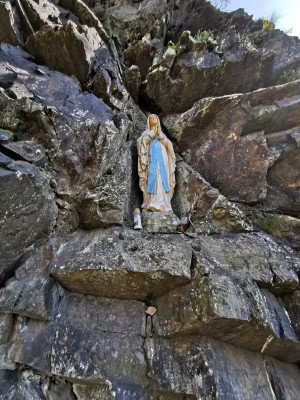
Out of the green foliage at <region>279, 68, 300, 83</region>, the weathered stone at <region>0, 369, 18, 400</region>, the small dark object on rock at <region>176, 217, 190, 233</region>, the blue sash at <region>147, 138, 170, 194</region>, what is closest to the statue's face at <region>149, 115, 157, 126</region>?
the blue sash at <region>147, 138, 170, 194</region>

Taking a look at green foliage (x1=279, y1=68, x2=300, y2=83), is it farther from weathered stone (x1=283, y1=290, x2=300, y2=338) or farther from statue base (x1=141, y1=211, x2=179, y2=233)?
weathered stone (x1=283, y1=290, x2=300, y2=338)

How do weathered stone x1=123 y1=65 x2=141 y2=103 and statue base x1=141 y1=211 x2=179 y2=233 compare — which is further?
weathered stone x1=123 y1=65 x2=141 y2=103

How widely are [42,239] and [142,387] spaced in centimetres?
256

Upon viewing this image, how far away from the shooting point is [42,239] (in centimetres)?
404

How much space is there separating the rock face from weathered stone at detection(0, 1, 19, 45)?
0.03 meters

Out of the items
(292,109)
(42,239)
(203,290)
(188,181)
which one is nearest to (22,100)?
(42,239)

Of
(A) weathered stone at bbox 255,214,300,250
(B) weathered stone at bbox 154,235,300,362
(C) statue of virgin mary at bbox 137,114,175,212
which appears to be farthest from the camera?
(C) statue of virgin mary at bbox 137,114,175,212

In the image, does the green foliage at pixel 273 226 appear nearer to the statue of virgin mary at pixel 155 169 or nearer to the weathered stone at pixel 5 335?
the statue of virgin mary at pixel 155 169

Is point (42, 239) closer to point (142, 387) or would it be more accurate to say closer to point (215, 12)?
point (142, 387)

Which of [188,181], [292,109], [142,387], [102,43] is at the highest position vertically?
[102,43]

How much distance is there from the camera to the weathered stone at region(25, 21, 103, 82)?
6312 millimetres

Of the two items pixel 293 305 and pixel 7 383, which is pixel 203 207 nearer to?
pixel 293 305

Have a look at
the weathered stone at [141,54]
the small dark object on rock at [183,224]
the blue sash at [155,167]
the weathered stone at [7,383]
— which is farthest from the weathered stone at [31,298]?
the weathered stone at [141,54]

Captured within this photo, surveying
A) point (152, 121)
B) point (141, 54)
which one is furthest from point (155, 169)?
point (141, 54)
